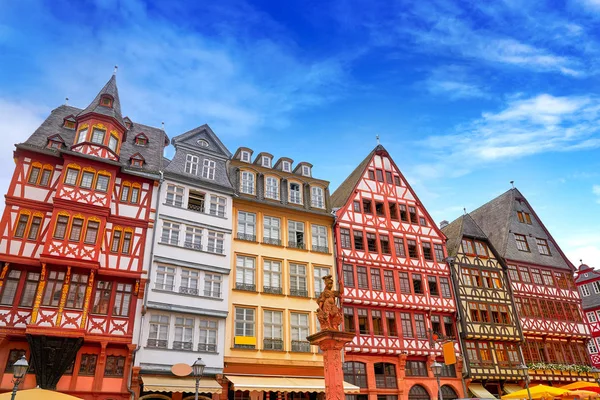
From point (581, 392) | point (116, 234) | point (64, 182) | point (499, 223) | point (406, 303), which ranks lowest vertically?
point (581, 392)

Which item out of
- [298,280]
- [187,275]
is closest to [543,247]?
[298,280]

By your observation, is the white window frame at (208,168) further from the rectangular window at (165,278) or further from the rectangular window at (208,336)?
the rectangular window at (208,336)

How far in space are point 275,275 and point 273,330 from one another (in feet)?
10.7

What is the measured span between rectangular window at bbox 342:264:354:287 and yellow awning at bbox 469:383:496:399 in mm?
10255

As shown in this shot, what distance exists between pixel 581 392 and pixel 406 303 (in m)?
10.3

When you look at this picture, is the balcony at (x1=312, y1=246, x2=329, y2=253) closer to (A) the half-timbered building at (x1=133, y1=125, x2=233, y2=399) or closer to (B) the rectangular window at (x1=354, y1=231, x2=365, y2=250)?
(B) the rectangular window at (x1=354, y1=231, x2=365, y2=250)

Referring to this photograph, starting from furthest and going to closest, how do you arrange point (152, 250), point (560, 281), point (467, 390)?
point (560, 281), point (467, 390), point (152, 250)

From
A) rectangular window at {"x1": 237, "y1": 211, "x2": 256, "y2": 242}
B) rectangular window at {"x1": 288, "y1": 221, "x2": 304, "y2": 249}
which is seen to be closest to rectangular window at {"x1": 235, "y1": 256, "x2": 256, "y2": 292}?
rectangular window at {"x1": 237, "y1": 211, "x2": 256, "y2": 242}

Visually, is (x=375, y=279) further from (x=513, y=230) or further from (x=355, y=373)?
(x=513, y=230)

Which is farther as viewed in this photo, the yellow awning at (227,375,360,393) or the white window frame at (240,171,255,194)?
the white window frame at (240,171,255,194)

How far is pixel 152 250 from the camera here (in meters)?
24.2

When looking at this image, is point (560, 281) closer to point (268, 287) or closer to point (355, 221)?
point (355, 221)

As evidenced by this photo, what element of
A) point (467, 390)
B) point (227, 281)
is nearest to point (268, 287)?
point (227, 281)

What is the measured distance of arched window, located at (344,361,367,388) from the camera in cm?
2677
